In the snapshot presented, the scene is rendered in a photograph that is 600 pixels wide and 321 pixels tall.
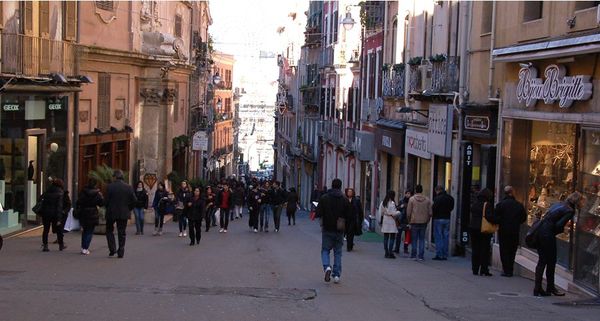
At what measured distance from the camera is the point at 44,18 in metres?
22.5

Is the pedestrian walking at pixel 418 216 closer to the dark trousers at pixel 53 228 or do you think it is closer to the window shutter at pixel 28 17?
the dark trousers at pixel 53 228

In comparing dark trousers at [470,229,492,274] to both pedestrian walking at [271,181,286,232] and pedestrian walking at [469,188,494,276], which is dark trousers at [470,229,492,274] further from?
pedestrian walking at [271,181,286,232]

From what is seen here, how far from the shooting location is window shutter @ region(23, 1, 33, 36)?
2097 centimetres

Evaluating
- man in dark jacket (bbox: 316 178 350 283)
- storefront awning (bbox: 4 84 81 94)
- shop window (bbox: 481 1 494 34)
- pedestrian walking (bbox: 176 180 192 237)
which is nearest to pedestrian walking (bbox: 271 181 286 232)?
pedestrian walking (bbox: 176 180 192 237)

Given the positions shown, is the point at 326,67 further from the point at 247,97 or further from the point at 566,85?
the point at 247,97

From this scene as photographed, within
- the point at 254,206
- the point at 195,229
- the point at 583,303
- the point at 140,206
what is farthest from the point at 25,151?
the point at 583,303

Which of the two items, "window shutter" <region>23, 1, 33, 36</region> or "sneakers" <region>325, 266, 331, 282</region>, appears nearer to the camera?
"sneakers" <region>325, 266, 331, 282</region>

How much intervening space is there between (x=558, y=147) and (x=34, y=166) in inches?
501

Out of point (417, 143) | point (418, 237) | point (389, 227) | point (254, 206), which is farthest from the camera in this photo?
point (254, 206)

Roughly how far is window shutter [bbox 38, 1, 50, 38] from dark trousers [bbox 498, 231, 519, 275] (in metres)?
12.4

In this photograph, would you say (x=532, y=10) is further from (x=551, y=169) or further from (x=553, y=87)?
(x=551, y=169)

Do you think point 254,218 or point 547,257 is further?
point 254,218

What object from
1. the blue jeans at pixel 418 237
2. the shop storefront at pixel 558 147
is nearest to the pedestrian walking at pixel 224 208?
the blue jeans at pixel 418 237

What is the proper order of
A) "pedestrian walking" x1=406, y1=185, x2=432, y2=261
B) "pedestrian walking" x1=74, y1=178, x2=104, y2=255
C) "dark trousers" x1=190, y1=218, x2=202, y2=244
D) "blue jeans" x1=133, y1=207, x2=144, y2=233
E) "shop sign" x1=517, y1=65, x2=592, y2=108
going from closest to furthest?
"shop sign" x1=517, y1=65, x2=592, y2=108, "pedestrian walking" x1=74, y1=178, x2=104, y2=255, "pedestrian walking" x1=406, y1=185, x2=432, y2=261, "dark trousers" x1=190, y1=218, x2=202, y2=244, "blue jeans" x1=133, y1=207, x2=144, y2=233
